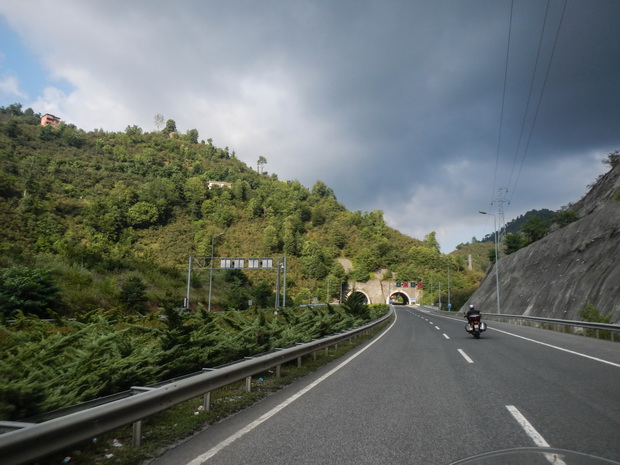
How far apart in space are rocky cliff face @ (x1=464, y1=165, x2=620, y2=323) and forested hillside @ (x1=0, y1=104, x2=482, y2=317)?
2658 cm

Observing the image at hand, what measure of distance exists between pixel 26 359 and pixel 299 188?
170 m

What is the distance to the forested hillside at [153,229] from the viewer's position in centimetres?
3878

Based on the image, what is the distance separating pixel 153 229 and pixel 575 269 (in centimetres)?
9349

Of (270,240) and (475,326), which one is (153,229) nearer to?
(270,240)

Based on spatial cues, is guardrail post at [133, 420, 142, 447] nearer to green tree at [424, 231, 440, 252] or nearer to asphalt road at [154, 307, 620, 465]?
asphalt road at [154, 307, 620, 465]

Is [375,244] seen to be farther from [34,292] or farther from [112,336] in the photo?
[112,336]

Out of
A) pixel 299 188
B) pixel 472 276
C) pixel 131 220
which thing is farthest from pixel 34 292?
pixel 299 188

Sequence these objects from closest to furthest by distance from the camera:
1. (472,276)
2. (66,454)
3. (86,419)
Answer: (86,419) → (66,454) → (472,276)

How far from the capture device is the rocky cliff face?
27197 mm

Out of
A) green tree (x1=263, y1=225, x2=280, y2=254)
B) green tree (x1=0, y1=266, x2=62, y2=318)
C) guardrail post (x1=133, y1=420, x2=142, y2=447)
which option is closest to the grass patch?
guardrail post (x1=133, y1=420, x2=142, y2=447)

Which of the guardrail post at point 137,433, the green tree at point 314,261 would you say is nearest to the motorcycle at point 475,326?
the guardrail post at point 137,433

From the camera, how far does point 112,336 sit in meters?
5.72

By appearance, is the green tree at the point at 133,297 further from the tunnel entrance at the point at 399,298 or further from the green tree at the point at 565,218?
the tunnel entrance at the point at 399,298

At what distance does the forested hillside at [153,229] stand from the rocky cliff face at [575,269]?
26.6 meters
